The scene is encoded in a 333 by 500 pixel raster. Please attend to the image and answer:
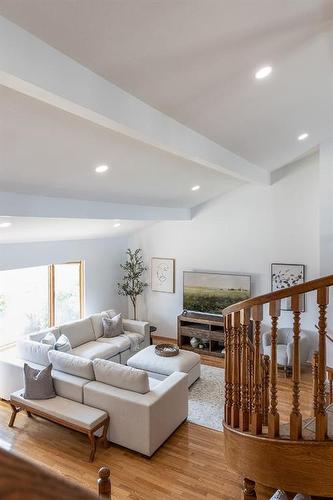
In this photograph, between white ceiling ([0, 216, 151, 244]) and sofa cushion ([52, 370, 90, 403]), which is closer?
sofa cushion ([52, 370, 90, 403])

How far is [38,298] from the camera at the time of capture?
7.05 meters

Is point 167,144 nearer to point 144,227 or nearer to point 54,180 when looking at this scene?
point 54,180

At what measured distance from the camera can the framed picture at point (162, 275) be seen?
8.38m

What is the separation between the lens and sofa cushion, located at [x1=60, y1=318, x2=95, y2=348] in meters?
6.43

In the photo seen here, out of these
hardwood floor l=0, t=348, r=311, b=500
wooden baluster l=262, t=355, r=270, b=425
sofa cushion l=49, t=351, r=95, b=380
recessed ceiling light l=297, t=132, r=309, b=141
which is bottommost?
hardwood floor l=0, t=348, r=311, b=500

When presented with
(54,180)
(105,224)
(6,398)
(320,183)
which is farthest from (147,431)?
(320,183)

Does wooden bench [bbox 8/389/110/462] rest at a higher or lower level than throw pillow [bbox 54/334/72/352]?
lower

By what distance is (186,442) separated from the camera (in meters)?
4.41

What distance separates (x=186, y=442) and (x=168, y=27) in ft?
14.3

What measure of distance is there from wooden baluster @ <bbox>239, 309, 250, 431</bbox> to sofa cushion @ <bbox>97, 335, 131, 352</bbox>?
4.54m

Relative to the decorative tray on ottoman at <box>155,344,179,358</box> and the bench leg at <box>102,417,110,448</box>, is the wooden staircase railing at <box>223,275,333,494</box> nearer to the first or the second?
the bench leg at <box>102,417,110,448</box>

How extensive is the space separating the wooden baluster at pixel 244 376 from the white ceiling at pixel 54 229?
3.02m

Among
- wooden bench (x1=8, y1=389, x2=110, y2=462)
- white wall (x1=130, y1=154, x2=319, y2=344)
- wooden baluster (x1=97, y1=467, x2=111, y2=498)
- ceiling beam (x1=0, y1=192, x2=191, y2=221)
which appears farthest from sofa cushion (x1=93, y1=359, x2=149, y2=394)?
white wall (x1=130, y1=154, x2=319, y2=344)

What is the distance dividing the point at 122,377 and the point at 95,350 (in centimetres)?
201
